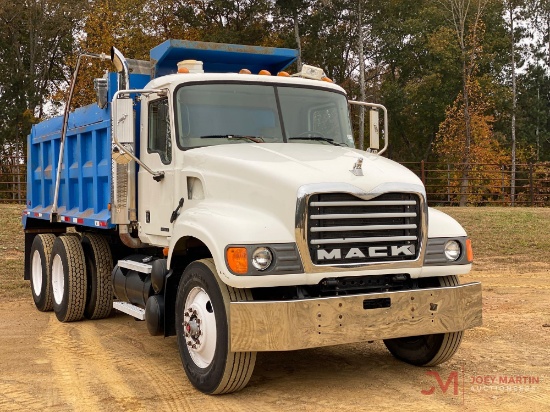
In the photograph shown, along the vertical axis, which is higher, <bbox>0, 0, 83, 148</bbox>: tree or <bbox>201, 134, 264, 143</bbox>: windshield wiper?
<bbox>0, 0, 83, 148</bbox>: tree

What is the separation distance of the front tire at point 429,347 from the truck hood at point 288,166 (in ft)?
3.61

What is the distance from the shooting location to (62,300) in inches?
361

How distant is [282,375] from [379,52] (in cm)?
4240

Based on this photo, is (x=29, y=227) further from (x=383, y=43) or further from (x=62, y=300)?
(x=383, y=43)

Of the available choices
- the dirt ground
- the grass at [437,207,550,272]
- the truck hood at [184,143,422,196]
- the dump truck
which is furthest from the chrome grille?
the grass at [437,207,550,272]

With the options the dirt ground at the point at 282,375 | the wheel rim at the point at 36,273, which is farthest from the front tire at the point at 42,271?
the dirt ground at the point at 282,375

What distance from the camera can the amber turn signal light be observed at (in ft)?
17.6

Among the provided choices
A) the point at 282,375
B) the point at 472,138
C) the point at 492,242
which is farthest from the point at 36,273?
the point at 472,138

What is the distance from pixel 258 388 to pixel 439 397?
1.41 m

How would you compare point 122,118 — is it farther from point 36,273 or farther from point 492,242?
point 492,242

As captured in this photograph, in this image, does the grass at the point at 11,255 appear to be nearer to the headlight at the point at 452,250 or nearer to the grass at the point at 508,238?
Result: the headlight at the point at 452,250

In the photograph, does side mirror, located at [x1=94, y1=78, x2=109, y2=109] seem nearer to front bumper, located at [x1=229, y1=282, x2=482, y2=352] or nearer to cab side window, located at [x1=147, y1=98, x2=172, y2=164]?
cab side window, located at [x1=147, y1=98, x2=172, y2=164]

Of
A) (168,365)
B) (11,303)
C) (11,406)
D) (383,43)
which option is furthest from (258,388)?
(383,43)

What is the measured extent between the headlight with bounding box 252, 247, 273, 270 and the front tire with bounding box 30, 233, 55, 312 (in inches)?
202
